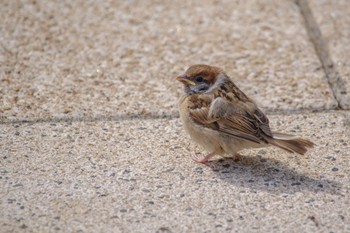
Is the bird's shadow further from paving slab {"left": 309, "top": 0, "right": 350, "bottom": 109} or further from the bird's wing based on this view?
paving slab {"left": 309, "top": 0, "right": 350, "bottom": 109}

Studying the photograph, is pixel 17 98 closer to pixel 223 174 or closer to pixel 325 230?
pixel 223 174

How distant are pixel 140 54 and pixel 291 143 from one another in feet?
7.18

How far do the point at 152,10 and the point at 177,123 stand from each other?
82.6 inches

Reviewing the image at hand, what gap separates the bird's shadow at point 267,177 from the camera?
4.18 m

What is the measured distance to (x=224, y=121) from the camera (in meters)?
4.41

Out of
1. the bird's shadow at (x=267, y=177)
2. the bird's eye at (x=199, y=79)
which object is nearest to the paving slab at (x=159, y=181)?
the bird's shadow at (x=267, y=177)

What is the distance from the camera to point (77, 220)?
12.3 ft

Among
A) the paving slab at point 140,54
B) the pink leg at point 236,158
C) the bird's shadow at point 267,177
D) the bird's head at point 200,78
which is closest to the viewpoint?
the bird's shadow at point 267,177

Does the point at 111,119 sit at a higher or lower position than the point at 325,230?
higher

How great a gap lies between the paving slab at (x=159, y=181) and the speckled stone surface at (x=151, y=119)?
0.01 m

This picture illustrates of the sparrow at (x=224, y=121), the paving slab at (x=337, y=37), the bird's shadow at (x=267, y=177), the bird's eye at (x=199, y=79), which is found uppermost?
the bird's eye at (x=199, y=79)

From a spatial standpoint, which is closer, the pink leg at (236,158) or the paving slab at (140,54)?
the pink leg at (236,158)

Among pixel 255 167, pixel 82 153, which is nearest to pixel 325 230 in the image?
pixel 255 167

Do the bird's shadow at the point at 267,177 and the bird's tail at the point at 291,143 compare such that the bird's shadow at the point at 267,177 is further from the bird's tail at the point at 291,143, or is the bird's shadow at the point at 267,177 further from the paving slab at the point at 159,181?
the bird's tail at the point at 291,143
